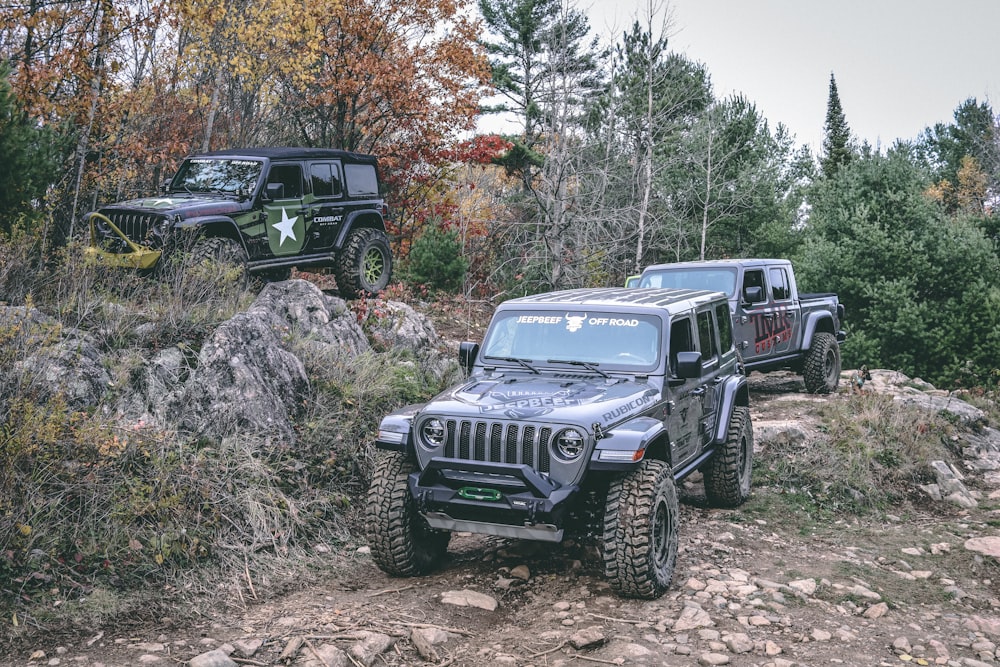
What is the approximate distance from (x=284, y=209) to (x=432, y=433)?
606 cm

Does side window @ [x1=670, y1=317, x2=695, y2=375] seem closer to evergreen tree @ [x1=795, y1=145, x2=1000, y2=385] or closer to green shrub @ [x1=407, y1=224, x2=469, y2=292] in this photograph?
green shrub @ [x1=407, y1=224, x2=469, y2=292]

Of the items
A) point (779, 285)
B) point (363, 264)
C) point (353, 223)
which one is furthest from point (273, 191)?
point (779, 285)

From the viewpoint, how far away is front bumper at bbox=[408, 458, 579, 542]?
5.06 m

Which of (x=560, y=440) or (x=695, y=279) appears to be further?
(x=695, y=279)

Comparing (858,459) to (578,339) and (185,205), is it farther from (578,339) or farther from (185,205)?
(185,205)

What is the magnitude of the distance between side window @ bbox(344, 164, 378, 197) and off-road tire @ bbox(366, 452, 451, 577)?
22.2ft

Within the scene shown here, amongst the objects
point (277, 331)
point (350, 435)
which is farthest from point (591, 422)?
point (277, 331)

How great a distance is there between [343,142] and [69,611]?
12.7m

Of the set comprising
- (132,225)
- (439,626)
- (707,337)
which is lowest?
(439,626)

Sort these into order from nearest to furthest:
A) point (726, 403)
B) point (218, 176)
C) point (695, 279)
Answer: point (726, 403), point (218, 176), point (695, 279)

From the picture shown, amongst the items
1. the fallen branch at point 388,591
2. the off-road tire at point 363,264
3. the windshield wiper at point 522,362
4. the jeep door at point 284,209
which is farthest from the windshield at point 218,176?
the fallen branch at point 388,591

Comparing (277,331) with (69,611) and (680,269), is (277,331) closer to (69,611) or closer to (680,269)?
(69,611)

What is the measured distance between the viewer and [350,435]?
7672 millimetres

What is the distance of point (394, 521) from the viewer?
5.58 metres
